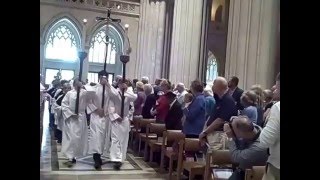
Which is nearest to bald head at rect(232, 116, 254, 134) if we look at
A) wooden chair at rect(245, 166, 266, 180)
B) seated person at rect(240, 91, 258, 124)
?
wooden chair at rect(245, 166, 266, 180)

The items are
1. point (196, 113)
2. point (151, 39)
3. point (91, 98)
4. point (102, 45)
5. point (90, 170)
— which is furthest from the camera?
point (102, 45)

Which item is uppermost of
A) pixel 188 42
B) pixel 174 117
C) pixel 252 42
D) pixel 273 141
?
pixel 188 42

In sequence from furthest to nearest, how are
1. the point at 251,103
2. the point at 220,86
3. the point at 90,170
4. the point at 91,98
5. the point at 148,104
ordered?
the point at 148,104 < the point at 91,98 < the point at 90,170 < the point at 220,86 < the point at 251,103

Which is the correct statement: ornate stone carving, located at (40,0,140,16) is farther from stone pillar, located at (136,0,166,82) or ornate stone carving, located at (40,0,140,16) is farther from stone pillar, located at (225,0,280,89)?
stone pillar, located at (225,0,280,89)

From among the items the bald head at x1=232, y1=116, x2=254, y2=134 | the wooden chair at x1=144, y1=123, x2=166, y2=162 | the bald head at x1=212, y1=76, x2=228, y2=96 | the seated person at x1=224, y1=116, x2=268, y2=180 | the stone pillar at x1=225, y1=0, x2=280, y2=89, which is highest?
the stone pillar at x1=225, y1=0, x2=280, y2=89

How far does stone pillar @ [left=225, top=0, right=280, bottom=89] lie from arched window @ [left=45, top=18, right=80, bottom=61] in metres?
16.7

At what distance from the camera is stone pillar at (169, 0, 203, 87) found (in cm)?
1500

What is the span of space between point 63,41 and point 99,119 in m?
18.7

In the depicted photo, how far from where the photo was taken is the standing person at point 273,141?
129 inches

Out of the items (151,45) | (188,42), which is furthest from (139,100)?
(151,45)

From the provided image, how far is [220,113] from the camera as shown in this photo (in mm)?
5590

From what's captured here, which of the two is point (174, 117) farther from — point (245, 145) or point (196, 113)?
point (245, 145)
